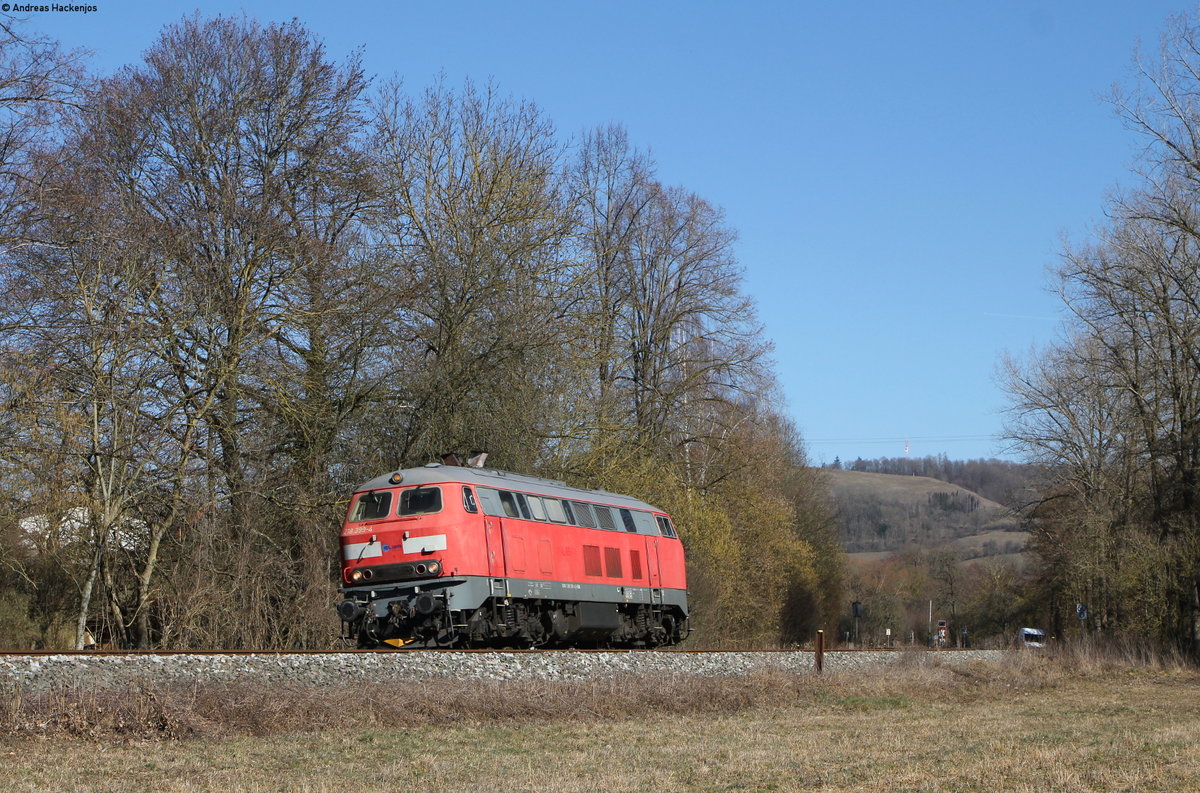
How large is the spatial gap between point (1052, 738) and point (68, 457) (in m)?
16.5

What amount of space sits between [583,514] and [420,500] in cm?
472

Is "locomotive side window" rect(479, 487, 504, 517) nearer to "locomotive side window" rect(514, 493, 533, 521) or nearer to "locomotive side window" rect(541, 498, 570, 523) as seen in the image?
"locomotive side window" rect(514, 493, 533, 521)

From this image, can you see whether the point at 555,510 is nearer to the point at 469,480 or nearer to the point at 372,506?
the point at 469,480

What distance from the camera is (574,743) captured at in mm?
14398

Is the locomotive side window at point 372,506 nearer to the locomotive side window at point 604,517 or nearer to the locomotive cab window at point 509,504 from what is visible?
the locomotive cab window at point 509,504

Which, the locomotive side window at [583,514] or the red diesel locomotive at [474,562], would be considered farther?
the locomotive side window at [583,514]

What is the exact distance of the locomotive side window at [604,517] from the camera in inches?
998

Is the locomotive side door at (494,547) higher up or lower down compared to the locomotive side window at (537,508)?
lower down

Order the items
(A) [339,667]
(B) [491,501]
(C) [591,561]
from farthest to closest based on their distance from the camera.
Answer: (C) [591,561], (B) [491,501], (A) [339,667]

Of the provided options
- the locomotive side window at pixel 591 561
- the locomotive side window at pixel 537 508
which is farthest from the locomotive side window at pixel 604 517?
the locomotive side window at pixel 537 508

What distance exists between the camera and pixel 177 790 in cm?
1038

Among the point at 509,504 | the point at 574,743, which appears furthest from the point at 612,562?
the point at 574,743

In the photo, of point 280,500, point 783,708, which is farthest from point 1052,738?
point 280,500

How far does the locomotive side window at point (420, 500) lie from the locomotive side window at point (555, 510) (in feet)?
10.2
